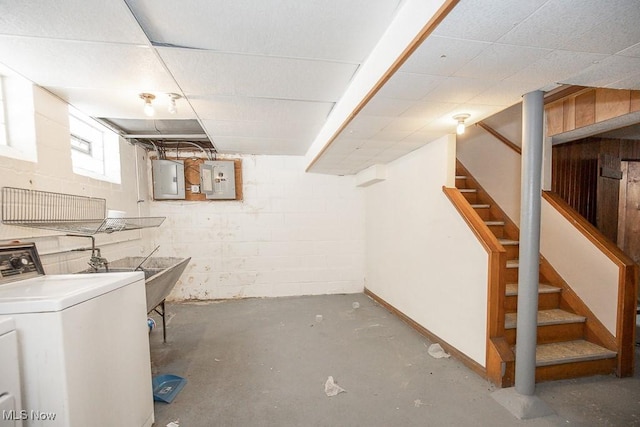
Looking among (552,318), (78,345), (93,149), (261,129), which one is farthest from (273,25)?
(552,318)

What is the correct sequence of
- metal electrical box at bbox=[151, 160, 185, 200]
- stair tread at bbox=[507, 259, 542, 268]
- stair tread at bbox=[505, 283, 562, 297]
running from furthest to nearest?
metal electrical box at bbox=[151, 160, 185, 200], stair tread at bbox=[507, 259, 542, 268], stair tread at bbox=[505, 283, 562, 297]

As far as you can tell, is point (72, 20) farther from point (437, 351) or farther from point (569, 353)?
point (569, 353)

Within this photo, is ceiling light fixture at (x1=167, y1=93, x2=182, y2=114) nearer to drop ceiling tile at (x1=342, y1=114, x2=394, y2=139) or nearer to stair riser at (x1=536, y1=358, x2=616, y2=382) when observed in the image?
drop ceiling tile at (x1=342, y1=114, x2=394, y2=139)

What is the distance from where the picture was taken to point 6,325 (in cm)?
91

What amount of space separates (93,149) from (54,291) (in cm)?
238

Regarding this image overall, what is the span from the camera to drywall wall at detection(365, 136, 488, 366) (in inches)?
81.4

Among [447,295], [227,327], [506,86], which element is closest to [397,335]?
[447,295]

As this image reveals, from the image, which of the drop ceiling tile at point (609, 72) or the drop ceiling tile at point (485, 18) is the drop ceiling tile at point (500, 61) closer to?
the drop ceiling tile at point (485, 18)

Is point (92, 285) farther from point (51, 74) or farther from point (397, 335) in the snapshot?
point (397, 335)

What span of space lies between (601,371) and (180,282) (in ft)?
15.0

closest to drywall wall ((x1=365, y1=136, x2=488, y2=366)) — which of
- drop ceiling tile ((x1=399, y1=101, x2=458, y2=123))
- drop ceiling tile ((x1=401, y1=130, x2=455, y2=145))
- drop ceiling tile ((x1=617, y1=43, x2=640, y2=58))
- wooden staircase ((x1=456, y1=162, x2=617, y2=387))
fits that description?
drop ceiling tile ((x1=401, y1=130, x2=455, y2=145))

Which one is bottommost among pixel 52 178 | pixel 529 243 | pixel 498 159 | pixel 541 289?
pixel 541 289

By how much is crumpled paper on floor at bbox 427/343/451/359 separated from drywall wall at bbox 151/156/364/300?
1945 mm

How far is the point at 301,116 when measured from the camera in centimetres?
246
